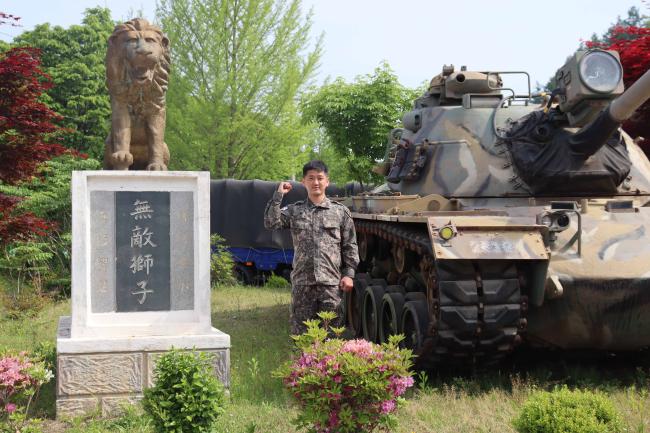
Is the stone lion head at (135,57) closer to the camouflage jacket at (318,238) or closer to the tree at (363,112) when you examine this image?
the camouflage jacket at (318,238)

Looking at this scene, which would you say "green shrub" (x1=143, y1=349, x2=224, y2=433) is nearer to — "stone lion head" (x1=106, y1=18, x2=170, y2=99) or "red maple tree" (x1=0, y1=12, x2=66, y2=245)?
"stone lion head" (x1=106, y1=18, x2=170, y2=99)

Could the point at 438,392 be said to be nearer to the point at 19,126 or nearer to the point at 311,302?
the point at 311,302

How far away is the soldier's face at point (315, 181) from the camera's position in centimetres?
555

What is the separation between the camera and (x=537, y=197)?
749 centimetres

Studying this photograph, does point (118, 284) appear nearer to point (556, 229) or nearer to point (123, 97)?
point (123, 97)

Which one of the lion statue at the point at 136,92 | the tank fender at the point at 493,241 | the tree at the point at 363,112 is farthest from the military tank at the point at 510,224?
the tree at the point at 363,112

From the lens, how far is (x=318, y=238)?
18.6 feet

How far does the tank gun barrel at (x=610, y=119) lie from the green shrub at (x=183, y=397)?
4.11 metres

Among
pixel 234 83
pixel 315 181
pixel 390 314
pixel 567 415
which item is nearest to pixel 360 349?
pixel 567 415

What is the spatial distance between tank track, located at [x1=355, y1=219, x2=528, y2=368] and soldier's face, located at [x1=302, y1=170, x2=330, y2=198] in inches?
37.9

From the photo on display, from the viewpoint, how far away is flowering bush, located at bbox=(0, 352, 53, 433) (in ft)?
15.0

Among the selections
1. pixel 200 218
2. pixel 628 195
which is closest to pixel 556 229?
pixel 628 195

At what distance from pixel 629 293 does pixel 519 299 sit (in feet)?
2.74

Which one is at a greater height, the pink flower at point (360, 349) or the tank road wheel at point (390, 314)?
the pink flower at point (360, 349)
